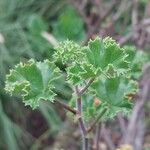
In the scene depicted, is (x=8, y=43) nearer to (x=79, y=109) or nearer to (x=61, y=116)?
(x=61, y=116)

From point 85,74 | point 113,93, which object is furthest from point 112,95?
point 85,74

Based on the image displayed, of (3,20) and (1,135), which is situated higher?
(3,20)

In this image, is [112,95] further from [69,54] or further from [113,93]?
[69,54]

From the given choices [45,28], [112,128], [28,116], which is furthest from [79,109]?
[28,116]

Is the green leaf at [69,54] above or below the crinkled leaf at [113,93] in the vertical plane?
above
